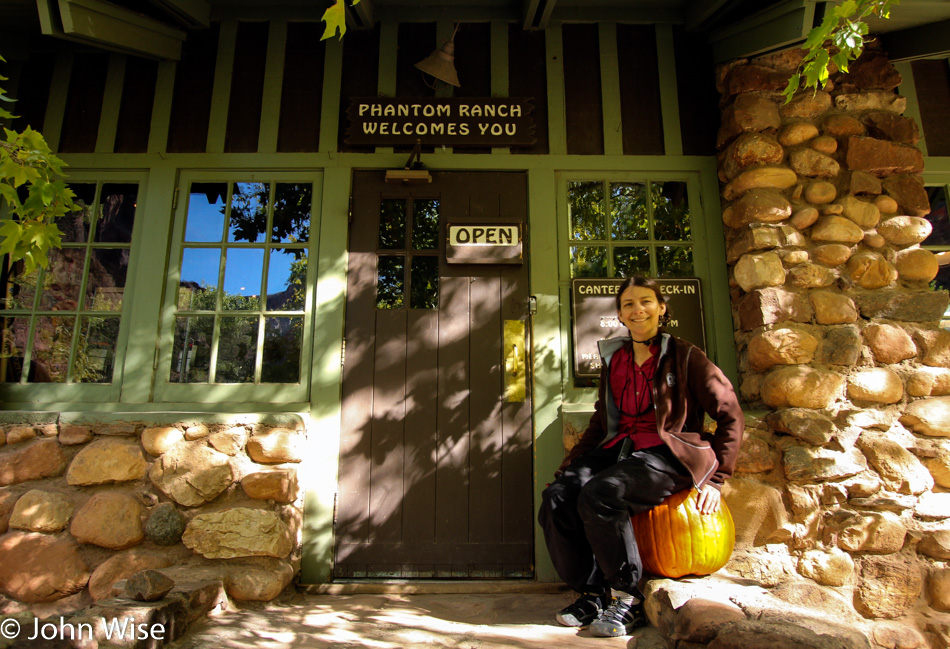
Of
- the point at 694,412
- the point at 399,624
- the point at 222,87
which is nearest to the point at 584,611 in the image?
the point at 399,624

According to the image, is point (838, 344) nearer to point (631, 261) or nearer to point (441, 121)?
point (631, 261)

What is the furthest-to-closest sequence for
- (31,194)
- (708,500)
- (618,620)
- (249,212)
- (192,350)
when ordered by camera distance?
1. (249,212)
2. (192,350)
3. (31,194)
4. (708,500)
5. (618,620)

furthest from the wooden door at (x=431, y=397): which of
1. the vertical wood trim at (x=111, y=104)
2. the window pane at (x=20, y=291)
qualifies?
the window pane at (x=20, y=291)

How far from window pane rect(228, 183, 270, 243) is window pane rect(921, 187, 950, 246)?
4.55m

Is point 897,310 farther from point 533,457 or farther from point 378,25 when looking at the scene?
point 378,25

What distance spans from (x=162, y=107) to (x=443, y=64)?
199 cm

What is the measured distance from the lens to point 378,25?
412 cm

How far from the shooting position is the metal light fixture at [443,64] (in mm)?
3891

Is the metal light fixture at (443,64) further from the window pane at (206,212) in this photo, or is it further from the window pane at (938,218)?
the window pane at (938,218)

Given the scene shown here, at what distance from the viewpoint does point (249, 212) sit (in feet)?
12.9

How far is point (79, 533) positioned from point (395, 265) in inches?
92.7

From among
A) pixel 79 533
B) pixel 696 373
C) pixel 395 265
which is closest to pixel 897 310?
pixel 696 373

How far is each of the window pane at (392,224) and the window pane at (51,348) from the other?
6.94ft

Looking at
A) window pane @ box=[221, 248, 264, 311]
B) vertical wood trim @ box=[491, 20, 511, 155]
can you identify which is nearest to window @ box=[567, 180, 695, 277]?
vertical wood trim @ box=[491, 20, 511, 155]
